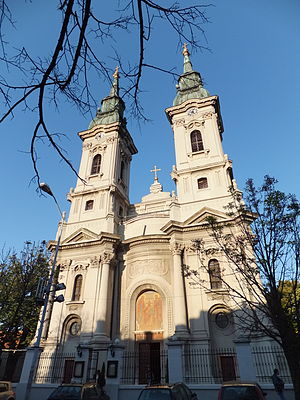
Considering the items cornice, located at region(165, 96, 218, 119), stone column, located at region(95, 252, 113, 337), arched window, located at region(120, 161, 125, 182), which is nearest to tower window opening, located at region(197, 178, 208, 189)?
cornice, located at region(165, 96, 218, 119)

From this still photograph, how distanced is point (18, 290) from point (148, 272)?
32.5 feet

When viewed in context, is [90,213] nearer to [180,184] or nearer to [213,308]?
[180,184]

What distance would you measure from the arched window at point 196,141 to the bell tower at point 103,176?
24.7 feet

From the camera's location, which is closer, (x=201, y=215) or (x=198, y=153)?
(x=201, y=215)

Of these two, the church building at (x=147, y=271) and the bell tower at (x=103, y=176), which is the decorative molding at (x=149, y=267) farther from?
the bell tower at (x=103, y=176)

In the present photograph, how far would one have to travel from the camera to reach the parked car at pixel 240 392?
7.59 m

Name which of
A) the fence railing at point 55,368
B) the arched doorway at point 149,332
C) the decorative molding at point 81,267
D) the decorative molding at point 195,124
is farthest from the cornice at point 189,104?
the fence railing at point 55,368

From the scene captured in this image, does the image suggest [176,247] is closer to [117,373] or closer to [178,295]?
[178,295]

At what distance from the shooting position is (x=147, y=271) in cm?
2134

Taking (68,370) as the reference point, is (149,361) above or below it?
above

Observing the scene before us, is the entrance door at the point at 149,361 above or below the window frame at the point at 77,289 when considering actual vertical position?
below

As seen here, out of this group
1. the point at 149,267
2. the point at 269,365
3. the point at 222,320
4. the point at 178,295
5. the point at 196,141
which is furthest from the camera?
the point at 196,141

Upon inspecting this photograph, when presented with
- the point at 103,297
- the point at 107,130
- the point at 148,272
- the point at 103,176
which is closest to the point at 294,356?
the point at 148,272

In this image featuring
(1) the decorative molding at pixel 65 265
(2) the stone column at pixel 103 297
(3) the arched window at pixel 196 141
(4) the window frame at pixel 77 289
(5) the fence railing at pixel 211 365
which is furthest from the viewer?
(3) the arched window at pixel 196 141
